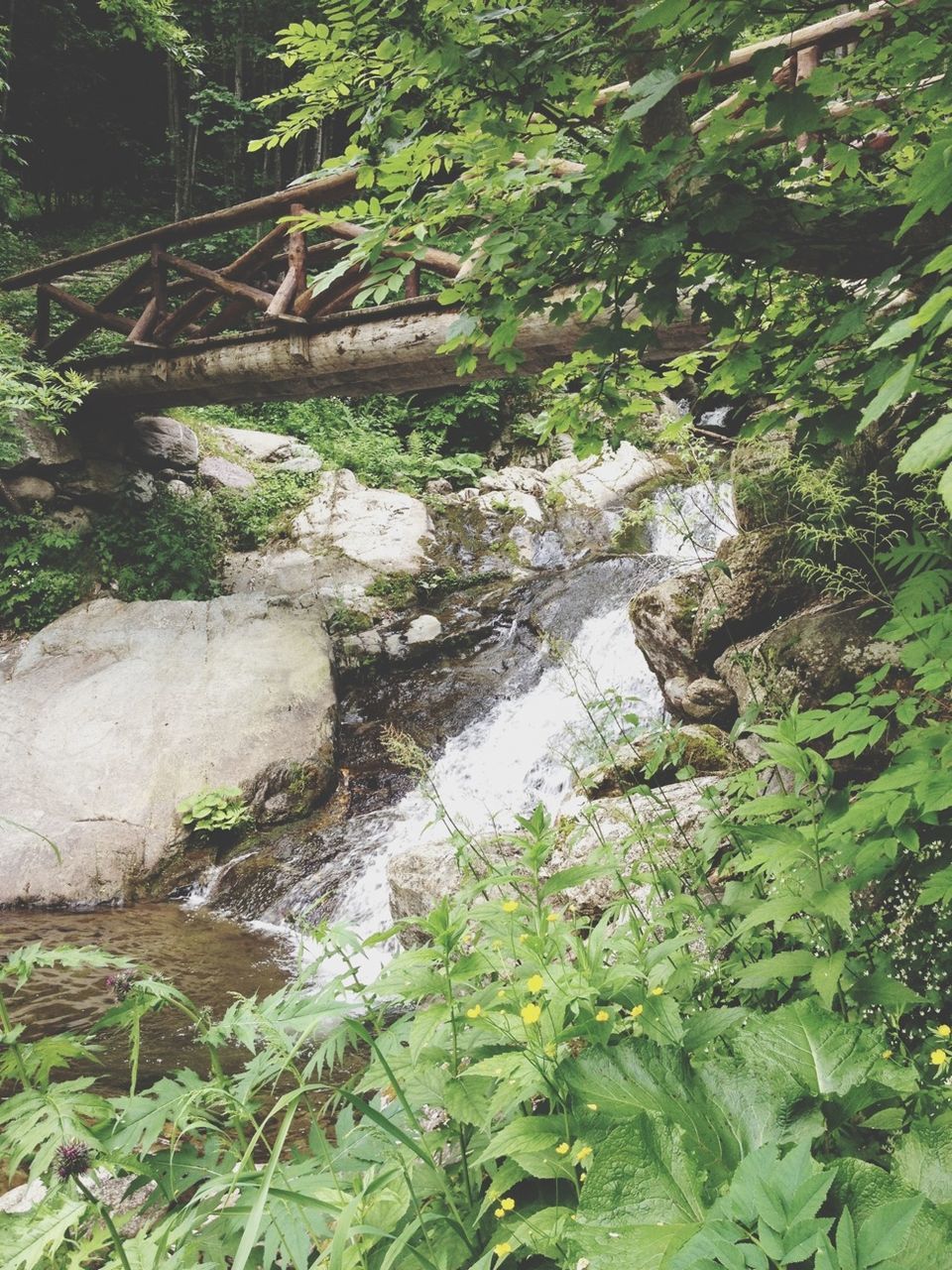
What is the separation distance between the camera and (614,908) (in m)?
1.88

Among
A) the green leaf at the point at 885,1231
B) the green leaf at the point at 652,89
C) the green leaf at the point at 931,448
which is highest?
the green leaf at the point at 652,89

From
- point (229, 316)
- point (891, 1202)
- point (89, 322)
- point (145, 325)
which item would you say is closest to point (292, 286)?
point (229, 316)

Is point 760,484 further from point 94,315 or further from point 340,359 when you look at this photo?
point 94,315

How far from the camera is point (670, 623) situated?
520 centimetres

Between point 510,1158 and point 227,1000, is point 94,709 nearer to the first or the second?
point 227,1000

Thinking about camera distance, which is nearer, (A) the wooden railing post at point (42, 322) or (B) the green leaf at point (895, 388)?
(B) the green leaf at point (895, 388)

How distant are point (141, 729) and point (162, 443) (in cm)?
578

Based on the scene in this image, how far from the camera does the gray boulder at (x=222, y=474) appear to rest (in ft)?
37.0

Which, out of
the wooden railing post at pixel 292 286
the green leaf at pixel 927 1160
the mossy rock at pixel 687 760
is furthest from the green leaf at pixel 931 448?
the wooden railing post at pixel 292 286

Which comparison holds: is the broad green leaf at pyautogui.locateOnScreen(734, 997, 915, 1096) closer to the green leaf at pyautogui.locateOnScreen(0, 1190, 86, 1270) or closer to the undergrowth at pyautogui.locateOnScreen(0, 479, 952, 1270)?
the undergrowth at pyautogui.locateOnScreen(0, 479, 952, 1270)

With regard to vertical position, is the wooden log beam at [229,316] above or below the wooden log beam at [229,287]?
below

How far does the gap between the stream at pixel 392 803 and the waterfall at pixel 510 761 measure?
0.02 metres

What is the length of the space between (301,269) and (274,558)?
4971mm

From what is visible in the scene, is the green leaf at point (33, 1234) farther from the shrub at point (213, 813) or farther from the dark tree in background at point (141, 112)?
the dark tree in background at point (141, 112)
